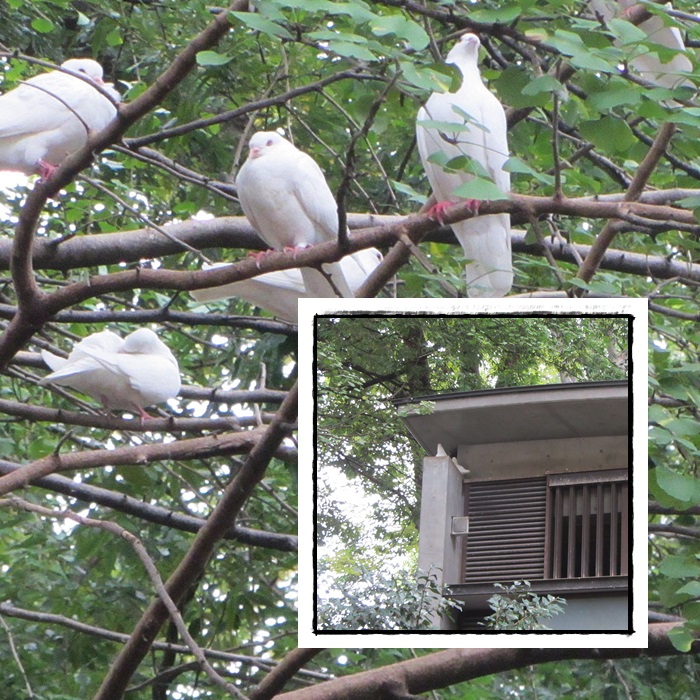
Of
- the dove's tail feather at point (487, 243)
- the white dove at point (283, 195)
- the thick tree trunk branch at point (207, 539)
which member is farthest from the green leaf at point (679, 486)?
the white dove at point (283, 195)

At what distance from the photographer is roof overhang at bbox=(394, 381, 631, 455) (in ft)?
6.41

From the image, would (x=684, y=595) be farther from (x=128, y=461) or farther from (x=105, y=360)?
(x=105, y=360)

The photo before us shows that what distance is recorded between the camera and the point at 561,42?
2.46 meters

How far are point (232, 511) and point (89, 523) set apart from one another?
0.60 m

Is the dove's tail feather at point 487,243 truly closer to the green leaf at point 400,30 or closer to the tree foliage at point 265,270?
the tree foliage at point 265,270

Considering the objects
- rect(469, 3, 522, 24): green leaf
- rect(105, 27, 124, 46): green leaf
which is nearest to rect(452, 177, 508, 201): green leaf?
rect(469, 3, 522, 24): green leaf

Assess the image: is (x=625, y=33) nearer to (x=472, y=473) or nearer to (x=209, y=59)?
(x=209, y=59)

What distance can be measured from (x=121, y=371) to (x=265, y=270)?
4.12 ft

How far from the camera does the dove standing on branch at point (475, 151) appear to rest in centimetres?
333

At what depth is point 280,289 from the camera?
12.1 ft

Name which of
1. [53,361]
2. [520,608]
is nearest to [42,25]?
[53,361]

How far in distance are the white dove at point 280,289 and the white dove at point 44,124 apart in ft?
2.34

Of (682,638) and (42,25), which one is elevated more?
(42,25)

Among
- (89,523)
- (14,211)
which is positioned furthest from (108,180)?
(89,523)
